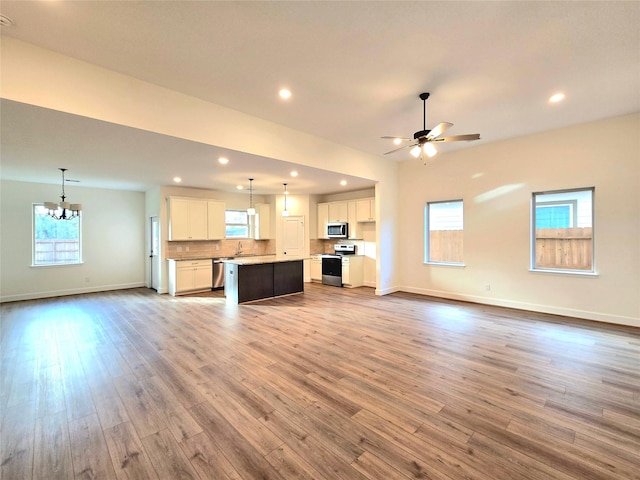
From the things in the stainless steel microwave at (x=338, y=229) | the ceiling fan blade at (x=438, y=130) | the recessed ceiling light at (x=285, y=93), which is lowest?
the stainless steel microwave at (x=338, y=229)

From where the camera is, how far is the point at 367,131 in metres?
4.78

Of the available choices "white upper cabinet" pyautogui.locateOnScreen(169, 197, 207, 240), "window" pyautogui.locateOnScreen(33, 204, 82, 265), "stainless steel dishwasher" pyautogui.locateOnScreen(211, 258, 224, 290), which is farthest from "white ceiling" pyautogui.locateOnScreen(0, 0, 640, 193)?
"stainless steel dishwasher" pyautogui.locateOnScreen(211, 258, 224, 290)

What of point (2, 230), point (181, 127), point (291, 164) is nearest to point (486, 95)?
point (291, 164)

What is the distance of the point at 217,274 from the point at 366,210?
441 cm

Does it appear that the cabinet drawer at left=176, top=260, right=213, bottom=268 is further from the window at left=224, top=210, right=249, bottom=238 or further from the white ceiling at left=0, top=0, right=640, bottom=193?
the white ceiling at left=0, top=0, right=640, bottom=193

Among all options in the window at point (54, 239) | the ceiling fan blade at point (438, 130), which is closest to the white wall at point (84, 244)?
the window at point (54, 239)

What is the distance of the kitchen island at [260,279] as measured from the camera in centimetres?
590

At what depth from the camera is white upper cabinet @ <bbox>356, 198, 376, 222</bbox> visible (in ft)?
24.3

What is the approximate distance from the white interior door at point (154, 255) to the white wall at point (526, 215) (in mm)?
6291

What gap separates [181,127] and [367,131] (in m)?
2.92

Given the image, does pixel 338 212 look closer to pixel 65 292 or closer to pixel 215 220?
pixel 215 220

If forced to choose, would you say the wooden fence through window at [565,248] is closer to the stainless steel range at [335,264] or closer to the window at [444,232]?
the window at [444,232]

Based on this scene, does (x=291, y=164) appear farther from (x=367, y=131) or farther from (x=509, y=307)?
(x=509, y=307)

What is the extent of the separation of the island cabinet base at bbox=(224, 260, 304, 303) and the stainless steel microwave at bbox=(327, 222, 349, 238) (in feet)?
5.32
